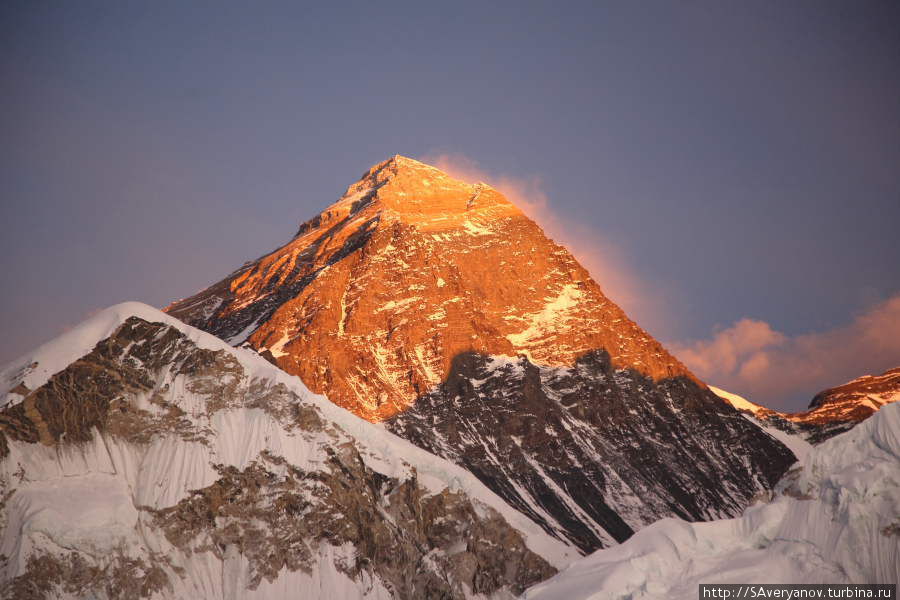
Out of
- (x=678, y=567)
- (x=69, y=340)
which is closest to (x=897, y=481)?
(x=678, y=567)

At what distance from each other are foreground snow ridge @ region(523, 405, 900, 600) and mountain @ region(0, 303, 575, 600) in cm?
5857

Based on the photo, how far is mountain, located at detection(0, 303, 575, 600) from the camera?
86875mm

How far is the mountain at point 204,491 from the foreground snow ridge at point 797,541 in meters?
58.6

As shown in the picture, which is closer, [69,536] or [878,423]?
[878,423]

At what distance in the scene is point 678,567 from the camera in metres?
40.6

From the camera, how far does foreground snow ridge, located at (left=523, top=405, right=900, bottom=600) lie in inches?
1535

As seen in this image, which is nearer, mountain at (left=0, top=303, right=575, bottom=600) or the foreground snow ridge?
the foreground snow ridge

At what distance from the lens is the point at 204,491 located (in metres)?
98.0

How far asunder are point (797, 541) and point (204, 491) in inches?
2843

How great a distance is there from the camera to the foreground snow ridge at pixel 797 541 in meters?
39.0

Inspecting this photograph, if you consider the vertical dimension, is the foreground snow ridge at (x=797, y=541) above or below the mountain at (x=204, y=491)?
below

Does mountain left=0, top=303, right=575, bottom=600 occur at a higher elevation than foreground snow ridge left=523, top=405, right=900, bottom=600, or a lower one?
higher

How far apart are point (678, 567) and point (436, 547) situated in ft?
244

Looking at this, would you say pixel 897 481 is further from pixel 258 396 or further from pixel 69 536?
pixel 258 396
